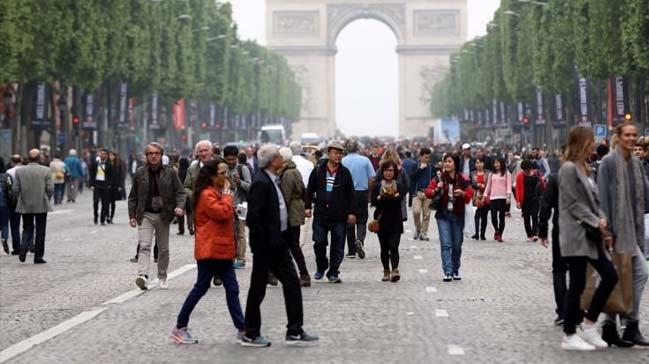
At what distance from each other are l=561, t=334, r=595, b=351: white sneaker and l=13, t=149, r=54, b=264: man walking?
12.8m

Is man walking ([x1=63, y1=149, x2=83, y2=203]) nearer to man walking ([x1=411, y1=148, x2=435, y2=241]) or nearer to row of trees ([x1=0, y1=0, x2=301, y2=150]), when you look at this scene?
row of trees ([x1=0, y1=0, x2=301, y2=150])

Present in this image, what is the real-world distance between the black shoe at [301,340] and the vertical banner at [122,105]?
62133mm

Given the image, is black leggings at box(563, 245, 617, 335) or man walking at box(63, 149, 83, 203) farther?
man walking at box(63, 149, 83, 203)

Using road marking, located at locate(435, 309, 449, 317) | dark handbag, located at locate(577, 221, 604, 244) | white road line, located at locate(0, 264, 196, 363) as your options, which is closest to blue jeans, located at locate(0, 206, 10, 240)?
white road line, located at locate(0, 264, 196, 363)

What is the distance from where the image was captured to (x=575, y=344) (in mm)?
12859

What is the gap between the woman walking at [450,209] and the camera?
19938mm

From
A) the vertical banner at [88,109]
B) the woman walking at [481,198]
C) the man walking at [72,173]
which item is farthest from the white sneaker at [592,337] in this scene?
the vertical banner at [88,109]

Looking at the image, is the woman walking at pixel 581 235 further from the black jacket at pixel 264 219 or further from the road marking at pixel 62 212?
the road marking at pixel 62 212

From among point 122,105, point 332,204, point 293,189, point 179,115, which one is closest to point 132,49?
point 122,105

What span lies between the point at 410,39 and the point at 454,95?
1333 inches

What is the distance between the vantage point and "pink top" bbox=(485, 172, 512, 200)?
30.5 m

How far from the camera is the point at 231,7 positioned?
112688mm

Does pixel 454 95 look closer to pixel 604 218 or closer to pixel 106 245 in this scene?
pixel 106 245

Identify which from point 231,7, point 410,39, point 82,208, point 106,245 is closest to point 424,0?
point 410,39
